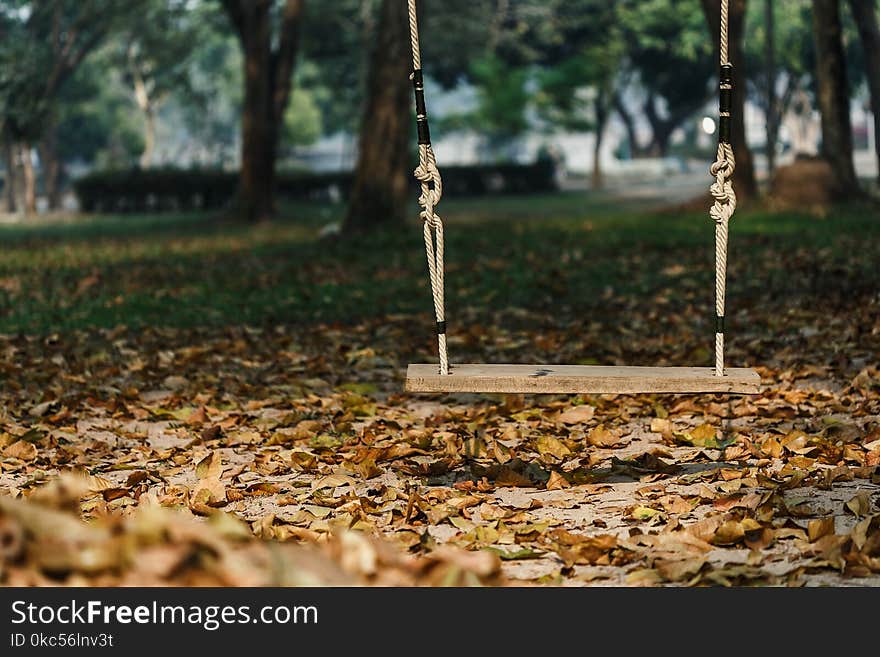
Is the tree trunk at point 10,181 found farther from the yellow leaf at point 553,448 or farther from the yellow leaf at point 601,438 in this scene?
Result: the yellow leaf at point 553,448

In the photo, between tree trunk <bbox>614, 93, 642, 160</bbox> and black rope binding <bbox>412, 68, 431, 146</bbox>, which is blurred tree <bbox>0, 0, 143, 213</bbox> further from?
black rope binding <bbox>412, 68, 431, 146</bbox>

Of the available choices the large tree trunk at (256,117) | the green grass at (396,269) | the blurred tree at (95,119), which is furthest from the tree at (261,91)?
the blurred tree at (95,119)

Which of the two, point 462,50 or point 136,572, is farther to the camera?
point 462,50

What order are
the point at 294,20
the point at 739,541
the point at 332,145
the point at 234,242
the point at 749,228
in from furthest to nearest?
the point at 332,145 → the point at 294,20 → the point at 234,242 → the point at 749,228 → the point at 739,541

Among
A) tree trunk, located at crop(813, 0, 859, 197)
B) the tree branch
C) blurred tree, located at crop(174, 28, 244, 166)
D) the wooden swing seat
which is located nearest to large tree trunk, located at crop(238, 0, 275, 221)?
the tree branch

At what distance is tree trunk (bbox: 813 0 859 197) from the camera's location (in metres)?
23.8

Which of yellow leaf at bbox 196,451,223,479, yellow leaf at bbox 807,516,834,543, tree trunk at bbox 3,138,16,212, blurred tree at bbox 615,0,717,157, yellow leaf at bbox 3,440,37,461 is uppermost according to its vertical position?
blurred tree at bbox 615,0,717,157

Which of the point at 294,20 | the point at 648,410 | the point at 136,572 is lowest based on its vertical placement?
the point at 648,410

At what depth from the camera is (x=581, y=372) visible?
6191 mm

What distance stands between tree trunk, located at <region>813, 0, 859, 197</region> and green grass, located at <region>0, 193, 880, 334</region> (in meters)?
2.51

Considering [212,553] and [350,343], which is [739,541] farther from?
[350,343]

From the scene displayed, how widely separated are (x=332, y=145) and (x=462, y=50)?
66234mm

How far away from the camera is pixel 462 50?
6056 centimetres
